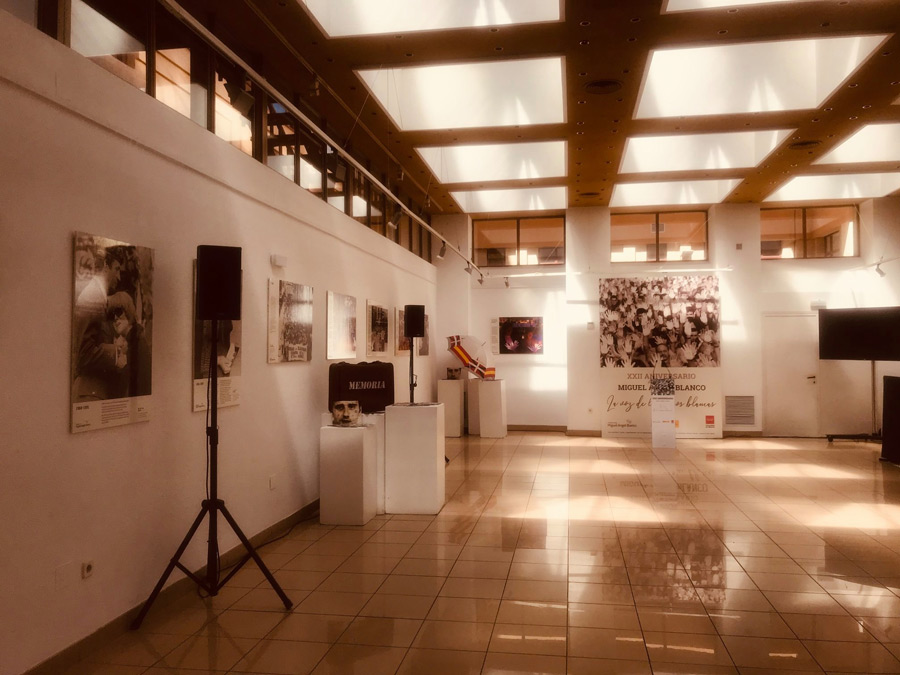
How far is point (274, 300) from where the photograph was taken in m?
5.71

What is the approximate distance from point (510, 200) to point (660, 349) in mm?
3851

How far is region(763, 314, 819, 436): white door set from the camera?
1208 cm

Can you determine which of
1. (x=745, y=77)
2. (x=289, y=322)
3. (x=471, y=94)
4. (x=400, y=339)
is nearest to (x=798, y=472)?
(x=745, y=77)

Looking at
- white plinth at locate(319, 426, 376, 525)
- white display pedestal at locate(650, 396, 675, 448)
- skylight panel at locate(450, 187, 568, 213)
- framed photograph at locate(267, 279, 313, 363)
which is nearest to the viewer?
framed photograph at locate(267, 279, 313, 363)

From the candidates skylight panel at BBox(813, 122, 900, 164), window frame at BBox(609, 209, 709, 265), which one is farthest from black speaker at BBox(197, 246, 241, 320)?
window frame at BBox(609, 209, 709, 265)

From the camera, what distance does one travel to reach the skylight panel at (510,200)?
1166 centimetres

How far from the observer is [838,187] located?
11.2 m

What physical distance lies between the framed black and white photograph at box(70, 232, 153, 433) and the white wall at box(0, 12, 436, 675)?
7cm

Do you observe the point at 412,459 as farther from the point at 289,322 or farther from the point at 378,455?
the point at 289,322

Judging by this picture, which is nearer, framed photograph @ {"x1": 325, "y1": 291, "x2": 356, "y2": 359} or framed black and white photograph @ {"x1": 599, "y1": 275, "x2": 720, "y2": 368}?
framed photograph @ {"x1": 325, "y1": 291, "x2": 356, "y2": 359}

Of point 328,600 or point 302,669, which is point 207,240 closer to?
point 328,600

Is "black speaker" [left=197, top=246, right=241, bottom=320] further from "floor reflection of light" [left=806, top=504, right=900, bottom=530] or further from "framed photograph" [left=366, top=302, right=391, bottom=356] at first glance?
"floor reflection of light" [left=806, top=504, right=900, bottom=530]

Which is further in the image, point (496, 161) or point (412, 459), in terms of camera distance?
point (496, 161)

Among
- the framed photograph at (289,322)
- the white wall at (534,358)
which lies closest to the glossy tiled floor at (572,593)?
the framed photograph at (289,322)
